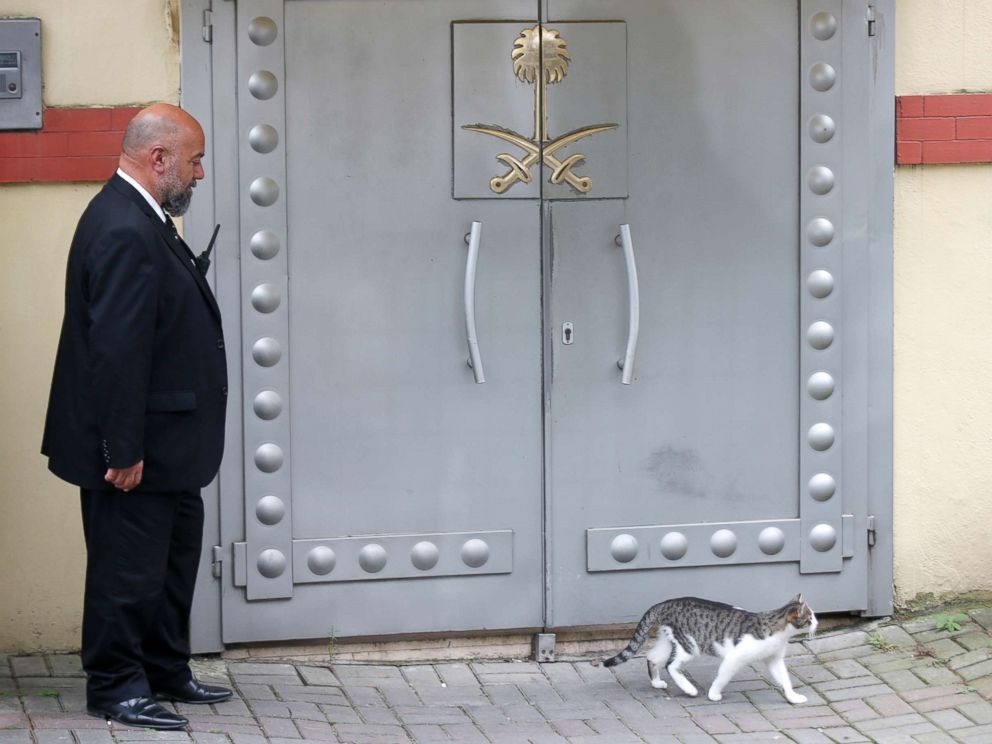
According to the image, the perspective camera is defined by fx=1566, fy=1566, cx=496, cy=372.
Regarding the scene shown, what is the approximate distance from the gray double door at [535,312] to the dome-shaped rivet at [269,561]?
0.02 metres

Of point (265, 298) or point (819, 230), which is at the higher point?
point (819, 230)

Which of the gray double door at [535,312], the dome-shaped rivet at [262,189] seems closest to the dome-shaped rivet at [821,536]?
the gray double door at [535,312]

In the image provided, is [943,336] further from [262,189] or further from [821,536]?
[262,189]

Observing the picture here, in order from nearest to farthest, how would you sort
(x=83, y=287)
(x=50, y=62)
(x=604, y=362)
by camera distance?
(x=83, y=287), (x=50, y=62), (x=604, y=362)

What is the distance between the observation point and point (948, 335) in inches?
242

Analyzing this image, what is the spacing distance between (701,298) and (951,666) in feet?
5.48

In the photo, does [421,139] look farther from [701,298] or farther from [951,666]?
[951,666]

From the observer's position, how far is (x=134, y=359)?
468 cm

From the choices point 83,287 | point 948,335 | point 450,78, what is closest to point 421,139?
point 450,78

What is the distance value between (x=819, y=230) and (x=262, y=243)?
2.10 meters

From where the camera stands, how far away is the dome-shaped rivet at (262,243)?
5652mm

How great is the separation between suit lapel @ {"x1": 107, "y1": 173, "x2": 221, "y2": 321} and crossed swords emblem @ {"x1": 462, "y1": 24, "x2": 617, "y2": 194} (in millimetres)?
1255

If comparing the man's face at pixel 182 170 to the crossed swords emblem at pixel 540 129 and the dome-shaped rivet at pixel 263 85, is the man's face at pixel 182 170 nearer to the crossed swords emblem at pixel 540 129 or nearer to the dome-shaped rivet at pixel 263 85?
the dome-shaped rivet at pixel 263 85

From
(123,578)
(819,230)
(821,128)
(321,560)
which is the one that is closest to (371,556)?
(321,560)
